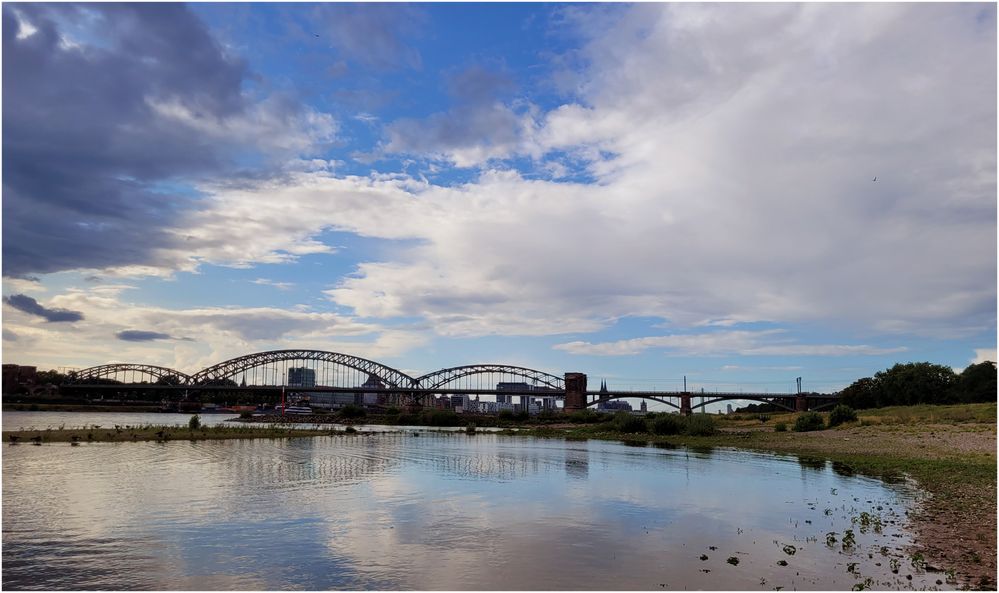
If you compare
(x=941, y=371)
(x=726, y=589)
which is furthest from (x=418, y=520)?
(x=941, y=371)

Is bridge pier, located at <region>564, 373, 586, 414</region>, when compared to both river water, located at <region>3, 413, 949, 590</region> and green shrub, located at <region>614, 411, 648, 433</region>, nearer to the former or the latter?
green shrub, located at <region>614, 411, 648, 433</region>

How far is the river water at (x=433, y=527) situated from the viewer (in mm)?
16719

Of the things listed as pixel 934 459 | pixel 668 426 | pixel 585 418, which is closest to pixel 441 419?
pixel 585 418

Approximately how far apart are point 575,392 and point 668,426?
88121mm

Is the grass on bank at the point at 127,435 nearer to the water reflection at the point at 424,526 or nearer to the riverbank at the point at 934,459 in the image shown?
the water reflection at the point at 424,526

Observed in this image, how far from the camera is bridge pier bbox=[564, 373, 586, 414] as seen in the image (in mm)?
169300

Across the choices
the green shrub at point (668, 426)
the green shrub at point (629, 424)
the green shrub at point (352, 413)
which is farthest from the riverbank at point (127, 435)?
the green shrub at point (352, 413)

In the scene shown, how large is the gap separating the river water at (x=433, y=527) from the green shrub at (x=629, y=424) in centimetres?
4820

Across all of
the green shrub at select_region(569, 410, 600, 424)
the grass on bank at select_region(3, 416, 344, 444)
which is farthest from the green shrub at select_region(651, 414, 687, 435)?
the grass on bank at select_region(3, 416, 344, 444)

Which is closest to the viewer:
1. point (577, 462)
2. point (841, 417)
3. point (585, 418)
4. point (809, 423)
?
point (577, 462)

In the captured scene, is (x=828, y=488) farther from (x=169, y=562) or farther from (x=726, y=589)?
(x=169, y=562)

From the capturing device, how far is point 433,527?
2312cm

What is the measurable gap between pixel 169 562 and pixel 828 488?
30824 mm

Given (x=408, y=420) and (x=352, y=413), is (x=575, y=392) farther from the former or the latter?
(x=352, y=413)
